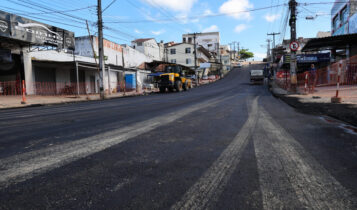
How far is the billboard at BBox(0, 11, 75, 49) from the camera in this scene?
13.5 metres

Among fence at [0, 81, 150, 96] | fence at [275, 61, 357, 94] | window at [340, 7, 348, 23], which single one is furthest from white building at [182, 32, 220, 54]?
fence at [275, 61, 357, 94]

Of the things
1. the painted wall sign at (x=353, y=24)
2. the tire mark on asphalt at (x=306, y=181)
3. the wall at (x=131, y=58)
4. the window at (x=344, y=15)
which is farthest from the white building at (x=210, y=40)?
the tire mark on asphalt at (x=306, y=181)

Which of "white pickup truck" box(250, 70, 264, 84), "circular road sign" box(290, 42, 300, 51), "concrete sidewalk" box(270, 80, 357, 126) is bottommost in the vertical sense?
"concrete sidewalk" box(270, 80, 357, 126)

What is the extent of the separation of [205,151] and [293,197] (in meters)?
1.32

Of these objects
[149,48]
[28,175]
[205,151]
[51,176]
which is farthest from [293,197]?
[149,48]

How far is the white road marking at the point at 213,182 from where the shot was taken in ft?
5.46

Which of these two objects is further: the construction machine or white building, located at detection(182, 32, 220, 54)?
white building, located at detection(182, 32, 220, 54)

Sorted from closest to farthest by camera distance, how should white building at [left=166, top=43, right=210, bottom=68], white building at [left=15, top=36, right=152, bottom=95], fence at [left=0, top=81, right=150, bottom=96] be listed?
fence at [left=0, top=81, right=150, bottom=96], white building at [left=15, top=36, right=152, bottom=95], white building at [left=166, top=43, right=210, bottom=68]

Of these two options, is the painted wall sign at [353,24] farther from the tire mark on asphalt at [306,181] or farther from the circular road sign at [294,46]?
the tire mark on asphalt at [306,181]

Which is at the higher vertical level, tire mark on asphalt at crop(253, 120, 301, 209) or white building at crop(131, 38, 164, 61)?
white building at crop(131, 38, 164, 61)

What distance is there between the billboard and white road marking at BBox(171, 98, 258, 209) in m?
16.1

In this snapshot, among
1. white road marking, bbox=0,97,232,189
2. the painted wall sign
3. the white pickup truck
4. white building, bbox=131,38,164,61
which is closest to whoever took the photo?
white road marking, bbox=0,97,232,189

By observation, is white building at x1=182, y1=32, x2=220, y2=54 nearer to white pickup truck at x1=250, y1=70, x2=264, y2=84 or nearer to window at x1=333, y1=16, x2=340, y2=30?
white pickup truck at x1=250, y1=70, x2=264, y2=84

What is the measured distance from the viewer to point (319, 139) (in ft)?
11.6
